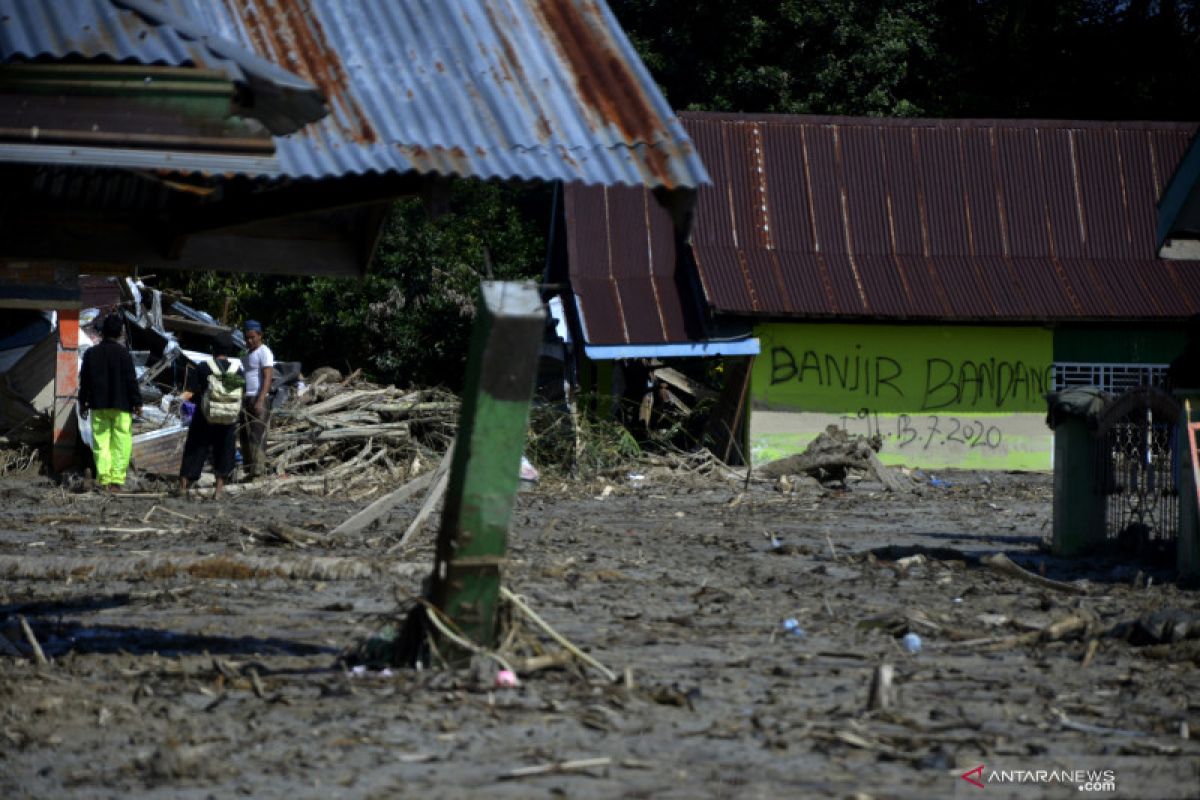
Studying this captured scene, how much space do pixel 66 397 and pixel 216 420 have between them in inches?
164

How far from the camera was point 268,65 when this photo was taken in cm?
582

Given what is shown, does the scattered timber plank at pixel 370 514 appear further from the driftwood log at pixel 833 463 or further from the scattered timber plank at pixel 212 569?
the driftwood log at pixel 833 463

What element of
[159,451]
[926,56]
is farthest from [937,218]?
[159,451]

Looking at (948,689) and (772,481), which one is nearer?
(948,689)

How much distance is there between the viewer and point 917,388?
2670 cm

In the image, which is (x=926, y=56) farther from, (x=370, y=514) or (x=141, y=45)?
(x=141, y=45)

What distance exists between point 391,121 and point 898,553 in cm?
754

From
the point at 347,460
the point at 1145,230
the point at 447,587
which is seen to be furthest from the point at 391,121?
the point at 1145,230

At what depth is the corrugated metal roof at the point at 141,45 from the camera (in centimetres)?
566

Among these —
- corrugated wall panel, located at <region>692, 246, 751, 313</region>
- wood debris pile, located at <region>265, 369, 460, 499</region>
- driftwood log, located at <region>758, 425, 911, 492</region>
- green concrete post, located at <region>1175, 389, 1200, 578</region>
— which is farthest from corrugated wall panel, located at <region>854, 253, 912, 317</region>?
green concrete post, located at <region>1175, 389, 1200, 578</region>

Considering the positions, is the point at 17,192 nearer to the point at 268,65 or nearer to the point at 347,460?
the point at 268,65

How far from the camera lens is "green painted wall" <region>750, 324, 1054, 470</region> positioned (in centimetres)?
2617

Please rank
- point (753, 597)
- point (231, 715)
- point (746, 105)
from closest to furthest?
point (231, 715)
point (753, 597)
point (746, 105)

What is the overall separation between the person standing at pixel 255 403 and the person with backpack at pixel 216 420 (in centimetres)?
50
